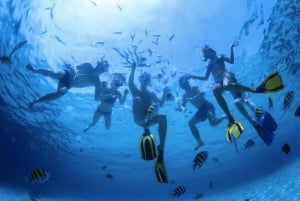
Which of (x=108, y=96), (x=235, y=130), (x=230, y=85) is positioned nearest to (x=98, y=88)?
(x=108, y=96)

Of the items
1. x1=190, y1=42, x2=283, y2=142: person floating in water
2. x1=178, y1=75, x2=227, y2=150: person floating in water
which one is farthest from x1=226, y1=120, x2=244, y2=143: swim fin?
x1=178, y1=75, x2=227, y2=150: person floating in water

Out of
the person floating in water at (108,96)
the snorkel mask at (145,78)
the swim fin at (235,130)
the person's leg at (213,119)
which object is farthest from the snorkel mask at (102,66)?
the swim fin at (235,130)

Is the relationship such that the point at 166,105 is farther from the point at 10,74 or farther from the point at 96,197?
the point at 96,197

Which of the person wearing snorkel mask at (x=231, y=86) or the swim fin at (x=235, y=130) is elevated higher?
the person wearing snorkel mask at (x=231, y=86)

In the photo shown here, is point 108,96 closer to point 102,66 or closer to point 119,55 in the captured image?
point 102,66

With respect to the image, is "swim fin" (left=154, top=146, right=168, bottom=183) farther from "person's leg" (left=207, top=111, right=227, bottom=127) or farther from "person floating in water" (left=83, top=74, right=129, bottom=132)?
"person floating in water" (left=83, top=74, right=129, bottom=132)

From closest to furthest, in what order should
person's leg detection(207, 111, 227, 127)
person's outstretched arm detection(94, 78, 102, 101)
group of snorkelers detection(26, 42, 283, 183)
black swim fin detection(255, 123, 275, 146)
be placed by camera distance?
black swim fin detection(255, 123, 275, 146), group of snorkelers detection(26, 42, 283, 183), person's leg detection(207, 111, 227, 127), person's outstretched arm detection(94, 78, 102, 101)

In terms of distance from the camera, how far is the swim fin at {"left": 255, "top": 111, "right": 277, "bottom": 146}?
7.02 meters

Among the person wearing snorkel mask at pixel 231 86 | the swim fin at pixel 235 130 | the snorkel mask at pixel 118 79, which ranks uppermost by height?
the snorkel mask at pixel 118 79

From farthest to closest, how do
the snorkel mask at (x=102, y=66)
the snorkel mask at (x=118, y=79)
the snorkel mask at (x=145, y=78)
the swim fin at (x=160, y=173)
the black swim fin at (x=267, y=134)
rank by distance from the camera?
the snorkel mask at (x=118, y=79), the snorkel mask at (x=145, y=78), the snorkel mask at (x=102, y=66), the black swim fin at (x=267, y=134), the swim fin at (x=160, y=173)

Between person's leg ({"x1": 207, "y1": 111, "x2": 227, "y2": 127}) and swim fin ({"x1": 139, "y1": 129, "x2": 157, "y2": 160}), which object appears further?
person's leg ({"x1": 207, "y1": 111, "x2": 227, "y2": 127})

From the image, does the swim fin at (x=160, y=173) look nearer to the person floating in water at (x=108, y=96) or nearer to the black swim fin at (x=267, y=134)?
the black swim fin at (x=267, y=134)

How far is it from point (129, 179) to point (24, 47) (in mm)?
40800

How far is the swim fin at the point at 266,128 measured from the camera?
7.02 metres
